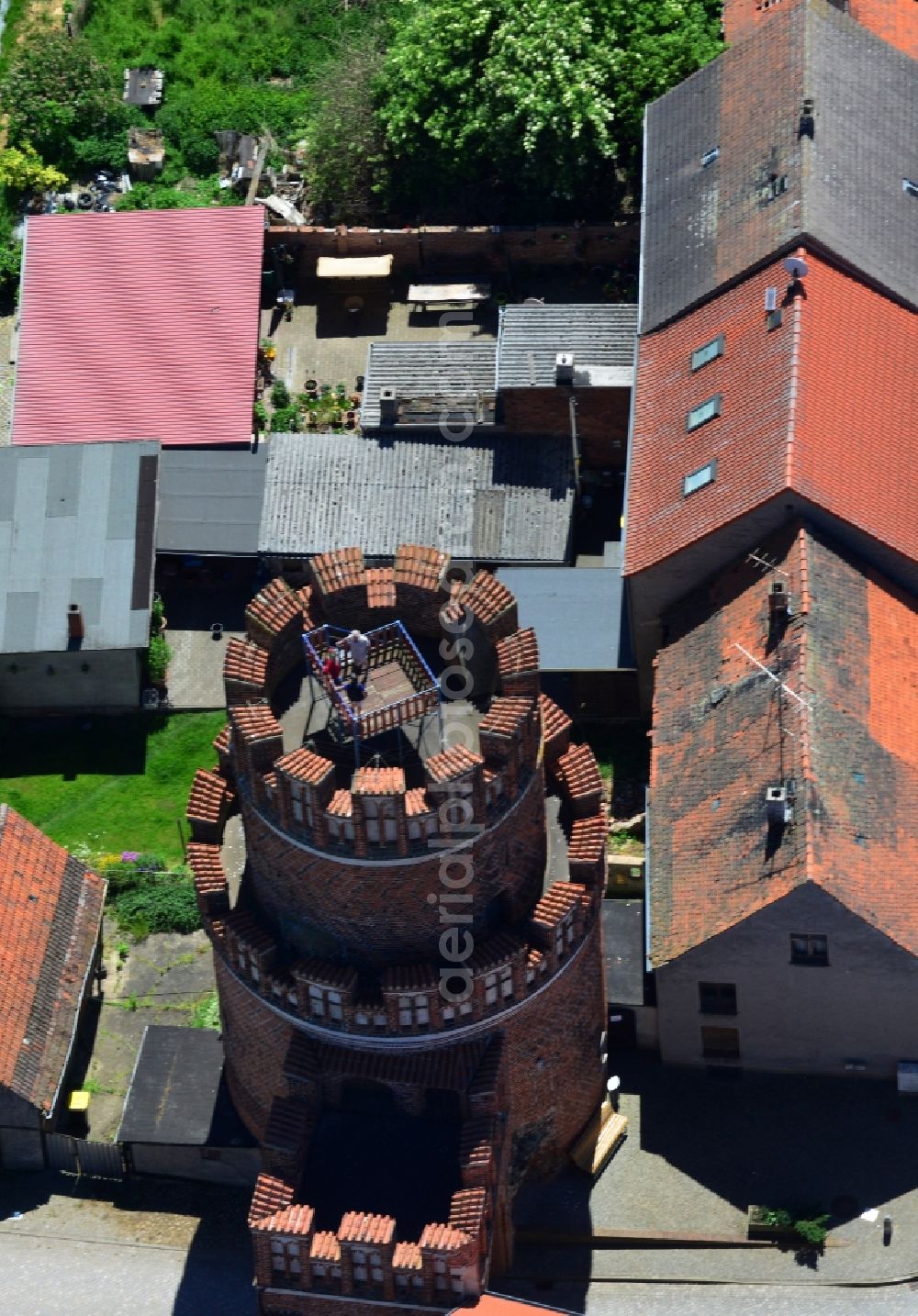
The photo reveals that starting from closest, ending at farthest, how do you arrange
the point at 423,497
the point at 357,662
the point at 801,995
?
the point at 357,662, the point at 801,995, the point at 423,497

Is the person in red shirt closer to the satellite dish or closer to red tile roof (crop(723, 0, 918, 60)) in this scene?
the satellite dish

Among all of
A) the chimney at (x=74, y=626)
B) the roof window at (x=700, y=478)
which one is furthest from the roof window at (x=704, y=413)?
the chimney at (x=74, y=626)

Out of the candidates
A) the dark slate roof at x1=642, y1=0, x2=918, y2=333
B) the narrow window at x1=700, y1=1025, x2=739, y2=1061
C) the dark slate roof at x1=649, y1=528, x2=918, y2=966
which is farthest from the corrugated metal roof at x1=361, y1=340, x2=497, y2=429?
the narrow window at x1=700, y1=1025, x2=739, y2=1061

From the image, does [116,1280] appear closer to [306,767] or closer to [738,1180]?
[738,1180]

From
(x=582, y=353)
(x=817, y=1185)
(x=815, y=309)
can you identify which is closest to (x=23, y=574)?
(x=582, y=353)

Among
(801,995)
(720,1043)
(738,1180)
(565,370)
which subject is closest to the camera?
(801,995)

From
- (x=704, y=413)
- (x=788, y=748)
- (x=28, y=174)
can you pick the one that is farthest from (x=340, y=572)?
(x=28, y=174)

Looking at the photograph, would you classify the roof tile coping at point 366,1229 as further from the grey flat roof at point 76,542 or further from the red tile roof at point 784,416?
the grey flat roof at point 76,542

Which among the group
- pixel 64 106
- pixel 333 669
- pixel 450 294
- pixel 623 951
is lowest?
pixel 623 951
